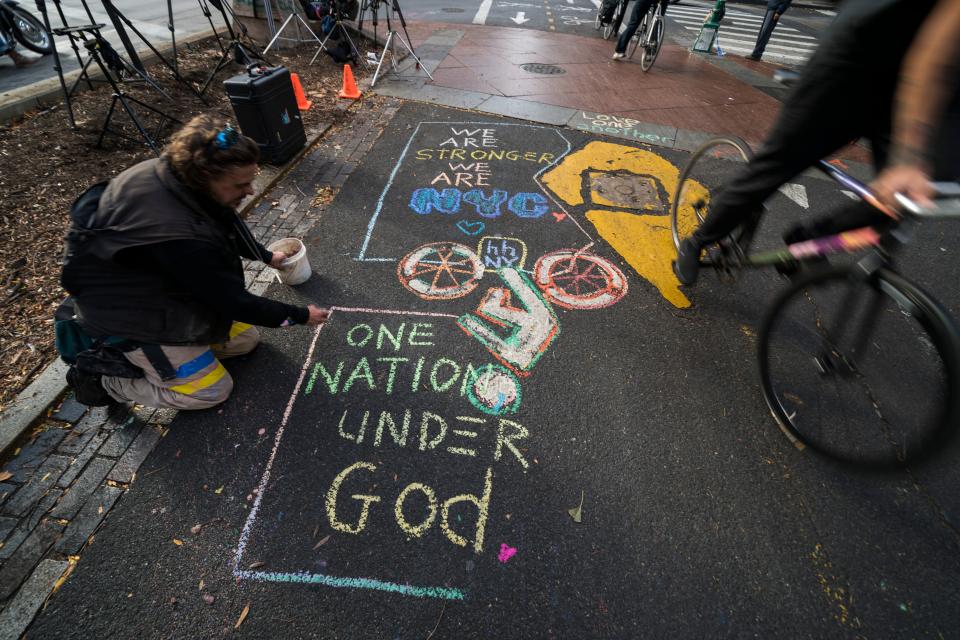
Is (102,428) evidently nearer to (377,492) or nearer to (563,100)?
(377,492)

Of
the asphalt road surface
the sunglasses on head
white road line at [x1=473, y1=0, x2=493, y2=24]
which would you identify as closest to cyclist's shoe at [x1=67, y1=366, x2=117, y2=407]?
the asphalt road surface

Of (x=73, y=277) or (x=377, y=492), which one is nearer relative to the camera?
(x=73, y=277)

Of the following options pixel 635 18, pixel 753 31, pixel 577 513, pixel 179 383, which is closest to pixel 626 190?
pixel 577 513

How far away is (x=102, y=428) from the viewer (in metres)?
2.40

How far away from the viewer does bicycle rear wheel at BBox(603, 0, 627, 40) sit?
10312 millimetres

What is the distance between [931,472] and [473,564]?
252 centimetres

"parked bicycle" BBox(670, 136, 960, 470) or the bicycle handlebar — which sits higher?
the bicycle handlebar

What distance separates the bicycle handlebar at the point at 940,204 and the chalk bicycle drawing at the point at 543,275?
5.91 ft

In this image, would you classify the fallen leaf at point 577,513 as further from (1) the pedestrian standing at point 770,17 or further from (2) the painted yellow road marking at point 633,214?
(1) the pedestrian standing at point 770,17

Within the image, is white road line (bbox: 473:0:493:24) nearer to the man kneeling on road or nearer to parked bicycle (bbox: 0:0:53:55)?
parked bicycle (bbox: 0:0:53:55)

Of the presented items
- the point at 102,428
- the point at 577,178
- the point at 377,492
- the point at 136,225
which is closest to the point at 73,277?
the point at 136,225

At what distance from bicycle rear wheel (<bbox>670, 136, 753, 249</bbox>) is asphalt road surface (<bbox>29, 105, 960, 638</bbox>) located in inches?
26.3

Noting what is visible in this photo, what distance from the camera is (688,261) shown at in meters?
3.07

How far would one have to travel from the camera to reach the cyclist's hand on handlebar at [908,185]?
150 cm
